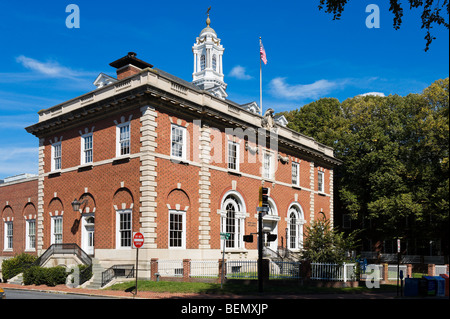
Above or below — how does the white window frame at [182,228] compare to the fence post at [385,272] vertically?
above

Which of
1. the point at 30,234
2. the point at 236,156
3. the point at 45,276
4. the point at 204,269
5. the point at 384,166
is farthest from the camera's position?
the point at 384,166

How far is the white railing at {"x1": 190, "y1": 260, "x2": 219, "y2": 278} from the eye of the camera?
28.6 metres

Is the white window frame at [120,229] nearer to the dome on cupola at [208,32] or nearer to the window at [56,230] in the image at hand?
the window at [56,230]

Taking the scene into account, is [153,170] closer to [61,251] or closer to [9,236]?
[61,251]

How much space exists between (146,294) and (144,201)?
661 centimetres

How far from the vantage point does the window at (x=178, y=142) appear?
3031 cm

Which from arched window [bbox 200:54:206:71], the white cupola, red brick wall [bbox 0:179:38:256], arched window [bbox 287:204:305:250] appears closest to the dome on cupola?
the white cupola

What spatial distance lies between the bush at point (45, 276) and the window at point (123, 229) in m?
3.52

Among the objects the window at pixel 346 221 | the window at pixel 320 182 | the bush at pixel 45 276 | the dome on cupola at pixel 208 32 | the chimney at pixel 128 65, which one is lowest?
the bush at pixel 45 276

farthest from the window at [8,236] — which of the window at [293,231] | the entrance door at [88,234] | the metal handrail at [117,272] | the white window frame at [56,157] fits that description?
the window at [293,231]

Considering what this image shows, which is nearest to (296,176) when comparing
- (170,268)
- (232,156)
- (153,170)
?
(232,156)

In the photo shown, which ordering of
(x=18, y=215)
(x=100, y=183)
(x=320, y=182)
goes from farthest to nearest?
(x=320, y=182) < (x=18, y=215) < (x=100, y=183)

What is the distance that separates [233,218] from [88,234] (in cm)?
985

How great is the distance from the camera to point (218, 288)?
23.6m
